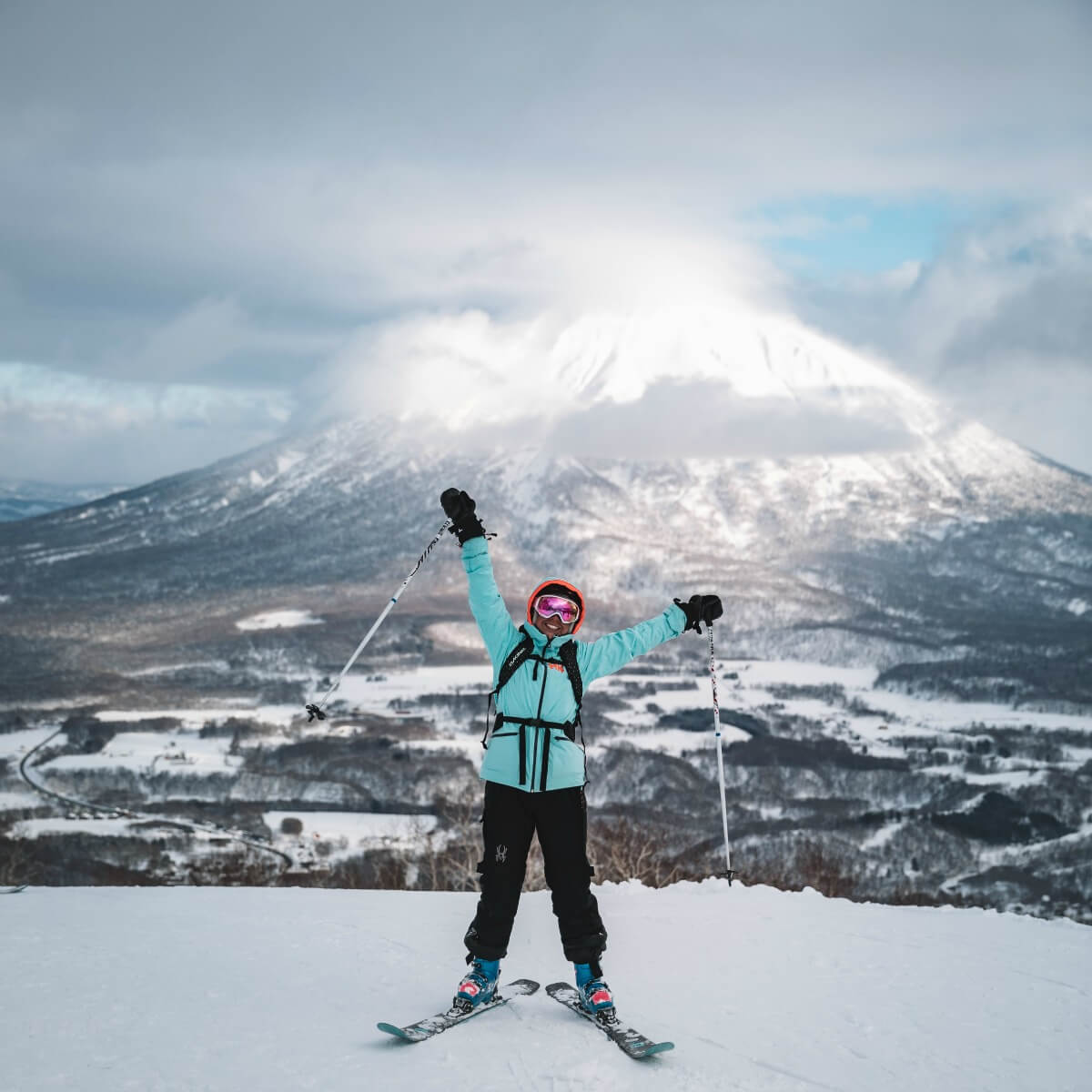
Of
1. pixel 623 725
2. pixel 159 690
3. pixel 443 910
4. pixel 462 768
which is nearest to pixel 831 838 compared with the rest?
pixel 462 768

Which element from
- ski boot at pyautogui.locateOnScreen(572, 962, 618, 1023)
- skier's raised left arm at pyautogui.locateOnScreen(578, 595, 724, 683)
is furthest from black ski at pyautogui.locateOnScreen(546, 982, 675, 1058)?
skier's raised left arm at pyautogui.locateOnScreen(578, 595, 724, 683)

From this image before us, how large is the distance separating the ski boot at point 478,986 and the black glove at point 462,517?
232 cm

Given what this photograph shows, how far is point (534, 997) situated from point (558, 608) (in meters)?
2.25

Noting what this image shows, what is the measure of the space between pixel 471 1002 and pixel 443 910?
3287 millimetres

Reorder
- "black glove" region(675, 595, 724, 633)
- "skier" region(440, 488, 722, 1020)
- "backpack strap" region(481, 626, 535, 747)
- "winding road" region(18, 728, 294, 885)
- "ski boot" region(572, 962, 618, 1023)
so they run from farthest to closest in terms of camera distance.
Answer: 1. "winding road" region(18, 728, 294, 885)
2. "black glove" region(675, 595, 724, 633)
3. "backpack strap" region(481, 626, 535, 747)
4. "skier" region(440, 488, 722, 1020)
5. "ski boot" region(572, 962, 618, 1023)

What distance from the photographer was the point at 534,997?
585 cm

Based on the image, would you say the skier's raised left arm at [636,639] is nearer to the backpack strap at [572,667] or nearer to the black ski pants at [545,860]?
the backpack strap at [572,667]

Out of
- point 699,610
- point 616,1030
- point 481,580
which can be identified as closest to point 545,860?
point 616,1030

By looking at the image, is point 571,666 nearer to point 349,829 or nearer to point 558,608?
point 558,608

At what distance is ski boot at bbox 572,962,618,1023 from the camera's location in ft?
17.5

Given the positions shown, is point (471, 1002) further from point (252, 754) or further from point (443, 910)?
point (252, 754)

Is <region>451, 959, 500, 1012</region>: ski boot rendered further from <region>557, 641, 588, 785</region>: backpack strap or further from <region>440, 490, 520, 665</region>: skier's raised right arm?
<region>440, 490, 520, 665</region>: skier's raised right arm

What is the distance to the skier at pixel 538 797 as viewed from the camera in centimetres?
548

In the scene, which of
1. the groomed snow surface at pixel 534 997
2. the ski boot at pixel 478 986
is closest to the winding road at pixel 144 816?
the groomed snow surface at pixel 534 997
